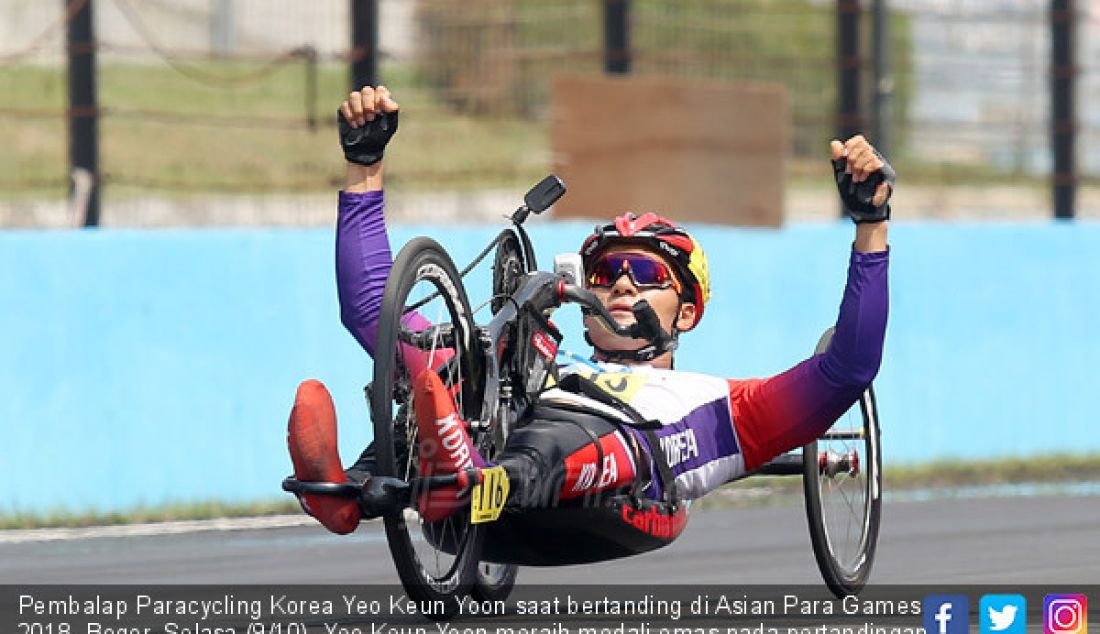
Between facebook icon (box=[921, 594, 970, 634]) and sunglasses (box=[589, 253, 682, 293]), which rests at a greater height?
sunglasses (box=[589, 253, 682, 293])

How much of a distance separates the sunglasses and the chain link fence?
425 cm

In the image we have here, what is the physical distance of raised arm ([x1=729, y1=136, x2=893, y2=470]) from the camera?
8750mm

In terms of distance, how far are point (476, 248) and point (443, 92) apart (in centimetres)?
353

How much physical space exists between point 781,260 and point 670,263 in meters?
4.66

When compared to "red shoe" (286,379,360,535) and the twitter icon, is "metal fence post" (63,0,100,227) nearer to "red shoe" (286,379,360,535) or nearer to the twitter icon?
"red shoe" (286,379,360,535)

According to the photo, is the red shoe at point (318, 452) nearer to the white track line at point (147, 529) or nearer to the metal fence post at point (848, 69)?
the white track line at point (147, 529)

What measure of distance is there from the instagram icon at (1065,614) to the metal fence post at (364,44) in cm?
554

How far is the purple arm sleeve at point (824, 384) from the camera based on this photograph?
898 cm

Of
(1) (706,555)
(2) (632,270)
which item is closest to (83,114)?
(1) (706,555)

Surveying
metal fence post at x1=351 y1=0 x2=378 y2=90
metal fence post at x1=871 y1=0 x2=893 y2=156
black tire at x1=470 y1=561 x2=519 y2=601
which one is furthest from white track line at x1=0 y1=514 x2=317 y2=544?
metal fence post at x1=871 y1=0 x2=893 y2=156

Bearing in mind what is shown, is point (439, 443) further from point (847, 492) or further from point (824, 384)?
point (847, 492)

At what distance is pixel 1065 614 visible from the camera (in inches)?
347

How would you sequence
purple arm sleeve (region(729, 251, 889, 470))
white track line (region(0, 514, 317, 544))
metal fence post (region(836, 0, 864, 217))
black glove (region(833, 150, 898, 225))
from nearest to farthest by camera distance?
black glove (region(833, 150, 898, 225)), purple arm sleeve (region(729, 251, 889, 470)), white track line (region(0, 514, 317, 544)), metal fence post (region(836, 0, 864, 217))

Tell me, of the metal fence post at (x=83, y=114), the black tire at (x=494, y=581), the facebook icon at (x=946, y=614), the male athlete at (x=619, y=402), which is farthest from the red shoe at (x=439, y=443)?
the metal fence post at (x=83, y=114)
